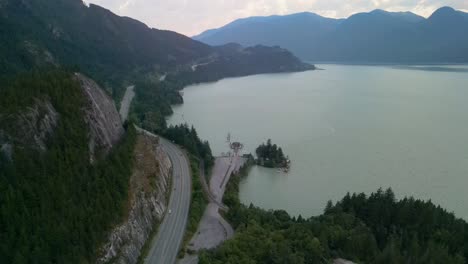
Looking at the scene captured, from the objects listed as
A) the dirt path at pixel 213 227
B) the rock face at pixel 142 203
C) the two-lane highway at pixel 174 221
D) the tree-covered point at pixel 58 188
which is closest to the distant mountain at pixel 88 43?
the tree-covered point at pixel 58 188

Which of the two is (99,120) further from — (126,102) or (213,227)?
(126,102)

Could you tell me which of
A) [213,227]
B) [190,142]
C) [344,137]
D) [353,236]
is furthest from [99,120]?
[344,137]

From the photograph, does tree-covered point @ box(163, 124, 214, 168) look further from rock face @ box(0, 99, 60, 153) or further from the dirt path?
rock face @ box(0, 99, 60, 153)

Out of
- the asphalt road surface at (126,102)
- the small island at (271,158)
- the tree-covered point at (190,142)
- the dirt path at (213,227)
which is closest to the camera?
the dirt path at (213,227)

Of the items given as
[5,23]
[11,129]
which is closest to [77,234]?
[11,129]

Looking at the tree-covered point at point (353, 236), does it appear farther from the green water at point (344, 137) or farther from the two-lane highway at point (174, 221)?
the green water at point (344, 137)

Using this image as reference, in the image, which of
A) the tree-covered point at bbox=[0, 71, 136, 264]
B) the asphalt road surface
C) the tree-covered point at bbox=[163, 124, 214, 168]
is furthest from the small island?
the tree-covered point at bbox=[0, 71, 136, 264]

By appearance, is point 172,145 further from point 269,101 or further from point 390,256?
point 269,101
